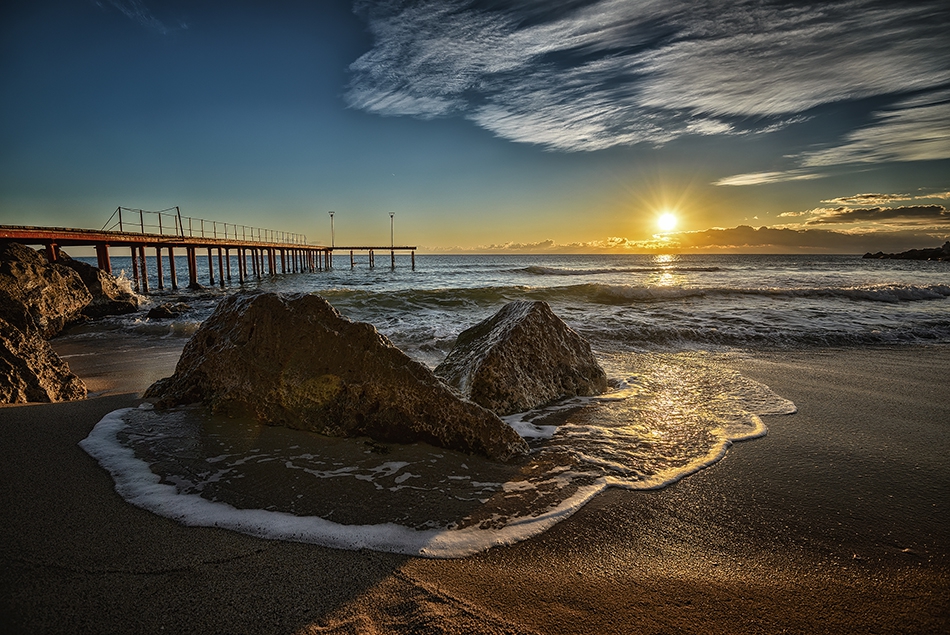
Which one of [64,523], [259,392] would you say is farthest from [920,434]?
[64,523]

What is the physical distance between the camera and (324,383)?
3.41 metres

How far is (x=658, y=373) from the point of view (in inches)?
232

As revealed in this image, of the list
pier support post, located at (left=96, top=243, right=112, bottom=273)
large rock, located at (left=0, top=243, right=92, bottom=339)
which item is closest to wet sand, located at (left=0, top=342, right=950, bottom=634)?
large rock, located at (left=0, top=243, right=92, bottom=339)

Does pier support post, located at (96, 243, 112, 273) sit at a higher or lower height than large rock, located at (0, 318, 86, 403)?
higher

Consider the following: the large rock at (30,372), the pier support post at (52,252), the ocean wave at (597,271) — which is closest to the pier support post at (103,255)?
the pier support post at (52,252)

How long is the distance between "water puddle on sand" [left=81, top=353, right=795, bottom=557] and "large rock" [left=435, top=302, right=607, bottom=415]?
30cm

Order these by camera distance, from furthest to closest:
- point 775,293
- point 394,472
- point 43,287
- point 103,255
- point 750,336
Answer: point 103,255 < point 775,293 < point 43,287 < point 750,336 < point 394,472

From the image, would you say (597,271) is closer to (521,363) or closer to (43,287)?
(43,287)

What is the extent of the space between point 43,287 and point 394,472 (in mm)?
13807

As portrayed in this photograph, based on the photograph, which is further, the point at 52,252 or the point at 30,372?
the point at 52,252

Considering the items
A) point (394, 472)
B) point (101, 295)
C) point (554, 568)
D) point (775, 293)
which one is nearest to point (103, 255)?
point (101, 295)

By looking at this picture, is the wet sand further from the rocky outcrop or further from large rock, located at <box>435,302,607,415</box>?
the rocky outcrop

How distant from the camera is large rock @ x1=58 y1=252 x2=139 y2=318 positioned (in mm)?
13524

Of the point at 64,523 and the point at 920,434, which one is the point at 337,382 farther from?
the point at 920,434
